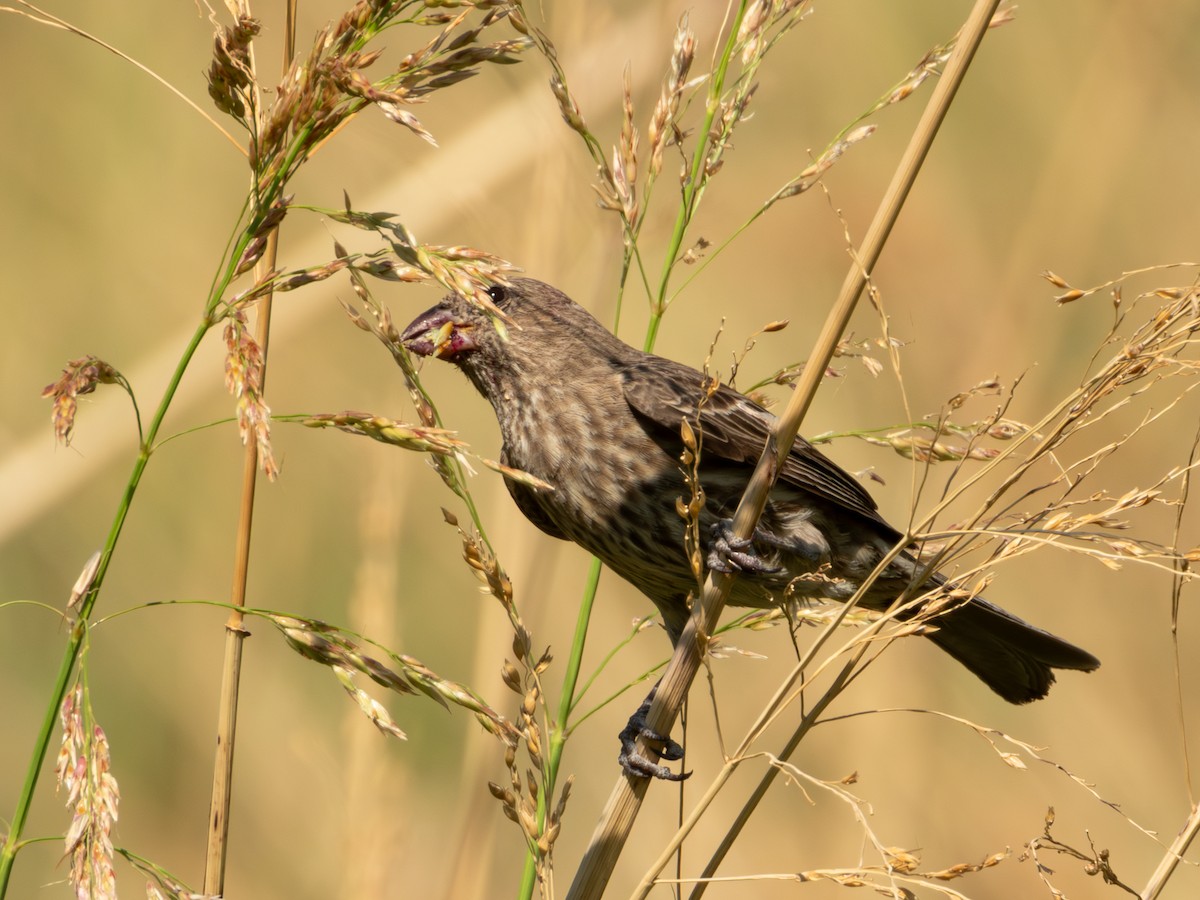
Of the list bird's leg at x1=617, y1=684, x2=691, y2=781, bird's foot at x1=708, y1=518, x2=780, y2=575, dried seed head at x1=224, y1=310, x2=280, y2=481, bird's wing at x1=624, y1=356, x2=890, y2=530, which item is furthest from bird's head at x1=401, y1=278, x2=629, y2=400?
dried seed head at x1=224, y1=310, x2=280, y2=481

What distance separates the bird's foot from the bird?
0.18 meters

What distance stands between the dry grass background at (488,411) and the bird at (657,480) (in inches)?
7.7

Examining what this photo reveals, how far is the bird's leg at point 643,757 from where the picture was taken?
71.9 inches

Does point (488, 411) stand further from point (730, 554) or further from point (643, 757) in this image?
point (730, 554)

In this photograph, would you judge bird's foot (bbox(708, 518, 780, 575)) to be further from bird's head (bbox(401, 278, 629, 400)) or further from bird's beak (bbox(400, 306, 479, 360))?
bird's beak (bbox(400, 306, 479, 360))

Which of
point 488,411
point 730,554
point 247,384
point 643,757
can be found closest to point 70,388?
point 247,384

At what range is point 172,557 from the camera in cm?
393

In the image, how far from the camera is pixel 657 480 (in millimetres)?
2787

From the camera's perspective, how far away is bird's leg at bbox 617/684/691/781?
71.9 inches

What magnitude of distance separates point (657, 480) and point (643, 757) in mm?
706

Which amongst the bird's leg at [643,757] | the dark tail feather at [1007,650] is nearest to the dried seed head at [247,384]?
the bird's leg at [643,757]

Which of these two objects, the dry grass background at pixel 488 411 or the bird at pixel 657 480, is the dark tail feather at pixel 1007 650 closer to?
the bird at pixel 657 480

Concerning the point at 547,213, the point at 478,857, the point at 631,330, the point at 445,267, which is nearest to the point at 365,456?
the point at 631,330

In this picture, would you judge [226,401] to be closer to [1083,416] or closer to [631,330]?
[631,330]
